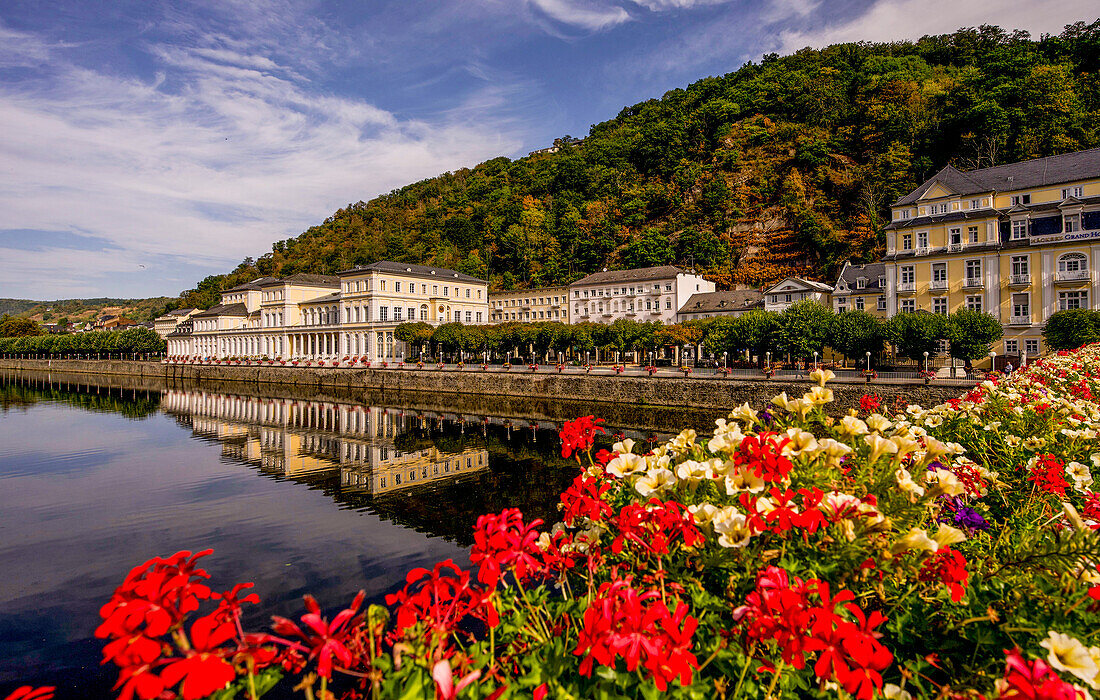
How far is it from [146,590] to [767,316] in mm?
40686

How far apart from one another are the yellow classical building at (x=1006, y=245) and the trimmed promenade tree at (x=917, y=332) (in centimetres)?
867

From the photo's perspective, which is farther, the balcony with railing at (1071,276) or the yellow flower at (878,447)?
the balcony with railing at (1071,276)

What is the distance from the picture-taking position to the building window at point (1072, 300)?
3410 centimetres

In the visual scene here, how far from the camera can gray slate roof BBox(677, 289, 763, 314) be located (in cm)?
5512

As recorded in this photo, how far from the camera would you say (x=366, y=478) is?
19.1 metres

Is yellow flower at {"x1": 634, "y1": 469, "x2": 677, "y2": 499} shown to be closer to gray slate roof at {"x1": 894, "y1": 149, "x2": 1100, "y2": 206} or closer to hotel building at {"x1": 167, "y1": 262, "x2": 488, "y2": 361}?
gray slate roof at {"x1": 894, "y1": 149, "x2": 1100, "y2": 206}

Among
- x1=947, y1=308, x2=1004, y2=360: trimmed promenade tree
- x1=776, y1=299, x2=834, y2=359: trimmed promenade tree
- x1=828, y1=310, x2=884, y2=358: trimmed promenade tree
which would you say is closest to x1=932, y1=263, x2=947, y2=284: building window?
x1=947, y1=308, x2=1004, y2=360: trimmed promenade tree

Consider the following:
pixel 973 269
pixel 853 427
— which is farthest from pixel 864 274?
pixel 853 427

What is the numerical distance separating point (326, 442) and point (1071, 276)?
157 feet

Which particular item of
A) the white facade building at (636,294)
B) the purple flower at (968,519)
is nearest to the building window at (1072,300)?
the white facade building at (636,294)

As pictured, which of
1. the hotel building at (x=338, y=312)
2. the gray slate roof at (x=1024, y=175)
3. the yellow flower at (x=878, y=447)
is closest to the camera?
the yellow flower at (x=878, y=447)

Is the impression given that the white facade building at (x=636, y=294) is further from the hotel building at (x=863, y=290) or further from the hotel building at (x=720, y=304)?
the hotel building at (x=863, y=290)

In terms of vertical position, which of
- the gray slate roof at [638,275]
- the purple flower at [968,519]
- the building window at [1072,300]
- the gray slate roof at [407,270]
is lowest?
the purple flower at [968,519]

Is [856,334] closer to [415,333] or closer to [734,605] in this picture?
[734,605]
